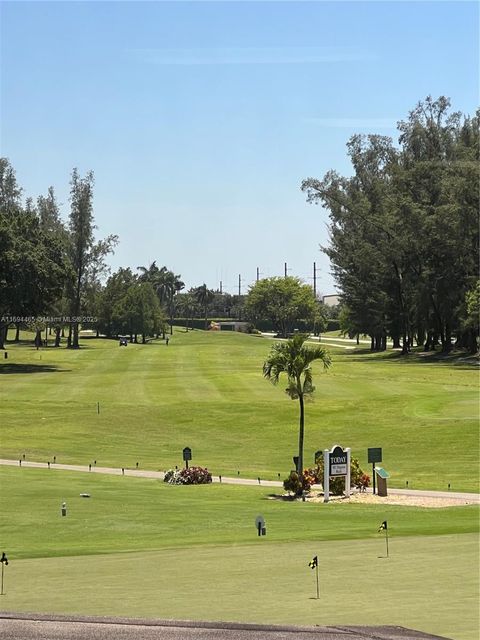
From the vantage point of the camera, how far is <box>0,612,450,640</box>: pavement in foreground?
635 inches

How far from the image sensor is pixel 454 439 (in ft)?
190

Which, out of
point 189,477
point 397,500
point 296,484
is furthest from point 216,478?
point 397,500

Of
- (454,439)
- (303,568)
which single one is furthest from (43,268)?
(303,568)

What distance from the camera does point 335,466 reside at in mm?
44281

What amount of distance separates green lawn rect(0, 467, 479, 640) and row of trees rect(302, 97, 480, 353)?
73187 mm

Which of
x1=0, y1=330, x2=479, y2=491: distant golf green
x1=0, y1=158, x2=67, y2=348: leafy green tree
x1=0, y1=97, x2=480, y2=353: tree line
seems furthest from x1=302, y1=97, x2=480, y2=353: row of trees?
x1=0, y1=158, x2=67, y2=348: leafy green tree

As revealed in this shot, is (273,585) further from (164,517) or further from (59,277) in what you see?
(59,277)

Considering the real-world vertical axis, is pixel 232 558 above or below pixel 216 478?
above

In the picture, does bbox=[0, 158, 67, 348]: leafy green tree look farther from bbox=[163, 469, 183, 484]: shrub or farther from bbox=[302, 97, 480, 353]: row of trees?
bbox=[163, 469, 183, 484]: shrub

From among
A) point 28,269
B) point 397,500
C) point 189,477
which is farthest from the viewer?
point 28,269

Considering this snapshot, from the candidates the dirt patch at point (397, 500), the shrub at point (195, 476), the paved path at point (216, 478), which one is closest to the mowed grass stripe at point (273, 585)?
the dirt patch at point (397, 500)

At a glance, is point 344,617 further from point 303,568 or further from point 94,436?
point 94,436

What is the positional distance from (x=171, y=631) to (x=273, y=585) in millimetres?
5347

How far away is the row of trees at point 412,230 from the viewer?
379 feet
